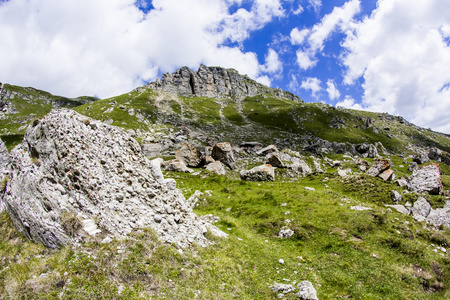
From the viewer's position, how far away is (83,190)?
12461 millimetres

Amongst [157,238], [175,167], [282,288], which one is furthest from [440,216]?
[175,167]

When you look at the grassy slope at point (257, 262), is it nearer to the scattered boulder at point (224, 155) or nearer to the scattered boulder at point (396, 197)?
the scattered boulder at point (396, 197)

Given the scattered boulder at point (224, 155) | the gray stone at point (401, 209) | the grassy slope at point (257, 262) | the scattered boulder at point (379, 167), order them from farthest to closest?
the scattered boulder at point (224, 155) < the scattered boulder at point (379, 167) < the gray stone at point (401, 209) < the grassy slope at point (257, 262)

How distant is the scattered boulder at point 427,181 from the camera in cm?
3303

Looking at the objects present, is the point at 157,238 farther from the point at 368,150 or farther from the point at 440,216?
the point at 368,150

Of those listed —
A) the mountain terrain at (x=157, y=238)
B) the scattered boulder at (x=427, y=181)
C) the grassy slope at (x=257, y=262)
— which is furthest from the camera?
the scattered boulder at (x=427, y=181)

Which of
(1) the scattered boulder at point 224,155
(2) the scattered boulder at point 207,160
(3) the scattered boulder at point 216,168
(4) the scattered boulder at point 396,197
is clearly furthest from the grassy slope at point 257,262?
(1) the scattered boulder at point 224,155

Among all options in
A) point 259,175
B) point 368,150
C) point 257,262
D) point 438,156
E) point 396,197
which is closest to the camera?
point 257,262

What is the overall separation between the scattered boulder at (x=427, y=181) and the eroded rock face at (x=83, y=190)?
3739 centimetres

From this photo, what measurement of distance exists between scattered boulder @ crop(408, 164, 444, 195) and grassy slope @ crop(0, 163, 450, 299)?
1823 cm

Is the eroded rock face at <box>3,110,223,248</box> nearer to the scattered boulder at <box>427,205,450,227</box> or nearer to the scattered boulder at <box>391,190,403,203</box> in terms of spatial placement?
the scattered boulder at <box>427,205,450,227</box>

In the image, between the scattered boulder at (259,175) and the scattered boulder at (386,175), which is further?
the scattered boulder at (259,175)

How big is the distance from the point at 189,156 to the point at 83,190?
41.6 metres

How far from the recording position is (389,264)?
1461 centimetres
